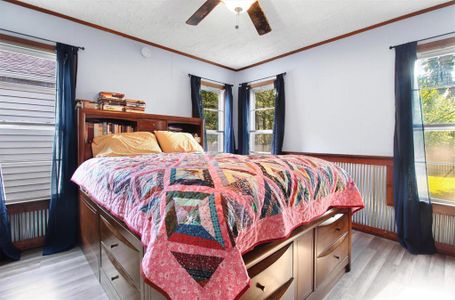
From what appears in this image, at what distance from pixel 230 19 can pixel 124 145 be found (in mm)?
1862

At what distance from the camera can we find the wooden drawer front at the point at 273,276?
1.05 metres

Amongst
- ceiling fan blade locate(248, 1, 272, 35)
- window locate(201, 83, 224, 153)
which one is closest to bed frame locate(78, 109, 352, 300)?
ceiling fan blade locate(248, 1, 272, 35)

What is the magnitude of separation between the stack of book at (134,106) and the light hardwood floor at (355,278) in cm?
169

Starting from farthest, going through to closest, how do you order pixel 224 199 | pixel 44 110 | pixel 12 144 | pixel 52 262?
pixel 44 110 → pixel 12 144 → pixel 52 262 → pixel 224 199

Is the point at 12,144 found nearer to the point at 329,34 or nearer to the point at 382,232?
the point at 329,34

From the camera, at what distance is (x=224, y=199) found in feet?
2.91

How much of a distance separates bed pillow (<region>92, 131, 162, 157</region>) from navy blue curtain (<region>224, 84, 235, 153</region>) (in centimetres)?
186

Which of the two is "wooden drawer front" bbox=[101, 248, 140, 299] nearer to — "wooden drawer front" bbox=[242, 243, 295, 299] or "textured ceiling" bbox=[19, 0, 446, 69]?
"wooden drawer front" bbox=[242, 243, 295, 299]

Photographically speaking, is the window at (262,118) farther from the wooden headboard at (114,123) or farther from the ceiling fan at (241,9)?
the ceiling fan at (241,9)

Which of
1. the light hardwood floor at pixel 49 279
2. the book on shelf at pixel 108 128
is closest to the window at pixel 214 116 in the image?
the book on shelf at pixel 108 128

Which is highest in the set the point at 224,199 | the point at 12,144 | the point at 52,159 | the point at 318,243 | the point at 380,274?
the point at 12,144

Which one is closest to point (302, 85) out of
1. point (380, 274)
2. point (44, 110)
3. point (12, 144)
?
point (380, 274)

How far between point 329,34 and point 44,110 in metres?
3.56

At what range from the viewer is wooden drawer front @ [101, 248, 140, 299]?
121 centimetres
